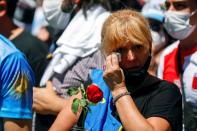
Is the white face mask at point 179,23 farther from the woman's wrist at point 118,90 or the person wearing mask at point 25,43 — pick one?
the woman's wrist at point 118,90

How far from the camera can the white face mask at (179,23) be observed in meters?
4.48

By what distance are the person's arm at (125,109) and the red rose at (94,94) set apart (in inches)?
4.4

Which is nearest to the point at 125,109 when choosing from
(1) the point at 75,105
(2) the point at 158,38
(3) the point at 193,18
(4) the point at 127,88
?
(4) the point at 127,88

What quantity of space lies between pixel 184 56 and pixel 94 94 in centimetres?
130

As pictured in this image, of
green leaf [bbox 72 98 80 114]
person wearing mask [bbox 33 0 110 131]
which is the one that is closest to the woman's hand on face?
green leaf [bbox 72 98 80 114]

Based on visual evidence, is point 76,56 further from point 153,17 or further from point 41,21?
point 41,21

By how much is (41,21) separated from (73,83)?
3.13 m

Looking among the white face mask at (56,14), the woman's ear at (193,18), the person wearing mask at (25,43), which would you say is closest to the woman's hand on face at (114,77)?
the woman's ear at (193,18)

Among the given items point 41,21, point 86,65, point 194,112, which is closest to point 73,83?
point 86,65

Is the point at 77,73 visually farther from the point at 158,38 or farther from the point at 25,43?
the point at 158,38

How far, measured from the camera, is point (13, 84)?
Answer: 123 inches

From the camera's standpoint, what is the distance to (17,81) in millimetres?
3137

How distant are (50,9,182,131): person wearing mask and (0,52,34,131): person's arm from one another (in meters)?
0.27

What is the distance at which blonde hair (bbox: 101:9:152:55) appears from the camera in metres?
3.26
